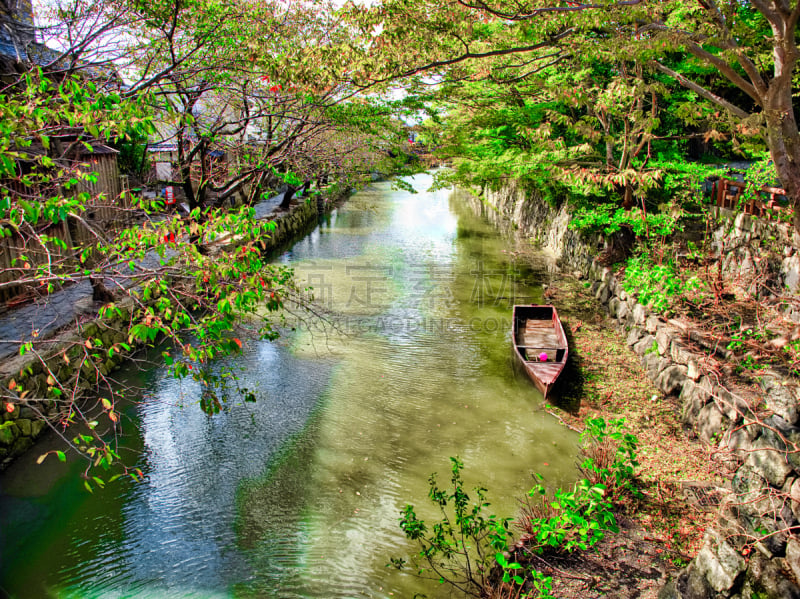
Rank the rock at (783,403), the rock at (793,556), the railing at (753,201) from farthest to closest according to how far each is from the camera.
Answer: the railing at (753,201)
the rock at (783,403)
the rock at (793,556)

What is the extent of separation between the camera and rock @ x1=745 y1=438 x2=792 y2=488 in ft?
19.9

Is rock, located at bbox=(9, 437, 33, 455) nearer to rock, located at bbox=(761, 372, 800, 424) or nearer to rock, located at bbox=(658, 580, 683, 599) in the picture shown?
rock, located at bbox=(658, 580, 683, 599)

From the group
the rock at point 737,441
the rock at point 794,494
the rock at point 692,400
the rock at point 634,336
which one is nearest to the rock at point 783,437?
the rock at point 794,494

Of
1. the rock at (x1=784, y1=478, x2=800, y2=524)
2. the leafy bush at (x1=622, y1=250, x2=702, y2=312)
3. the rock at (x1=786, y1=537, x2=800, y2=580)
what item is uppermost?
the leafy bush at (x1=622, y1=250, x2=702, y2=312)

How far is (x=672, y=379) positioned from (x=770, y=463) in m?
3.33

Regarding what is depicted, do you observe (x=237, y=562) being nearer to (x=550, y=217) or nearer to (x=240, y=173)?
(x=240, y=173)

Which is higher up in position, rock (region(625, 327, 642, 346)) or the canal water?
rock (region(625, 327, 642, 346))

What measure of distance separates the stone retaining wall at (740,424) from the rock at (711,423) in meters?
0.02

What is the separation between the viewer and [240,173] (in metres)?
13.0

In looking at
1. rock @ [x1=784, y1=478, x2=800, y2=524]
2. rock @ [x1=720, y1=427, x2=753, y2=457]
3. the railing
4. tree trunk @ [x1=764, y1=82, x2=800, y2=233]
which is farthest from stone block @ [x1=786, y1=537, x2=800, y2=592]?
the railing

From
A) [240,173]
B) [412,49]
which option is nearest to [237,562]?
[412,49]

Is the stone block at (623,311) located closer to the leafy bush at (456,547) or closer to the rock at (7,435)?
the leafy bush at (456,547)

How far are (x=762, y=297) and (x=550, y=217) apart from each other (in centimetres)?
1185

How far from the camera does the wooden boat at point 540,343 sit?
9.93m
